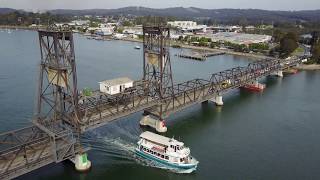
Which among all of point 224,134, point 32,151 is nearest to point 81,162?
point 32,151

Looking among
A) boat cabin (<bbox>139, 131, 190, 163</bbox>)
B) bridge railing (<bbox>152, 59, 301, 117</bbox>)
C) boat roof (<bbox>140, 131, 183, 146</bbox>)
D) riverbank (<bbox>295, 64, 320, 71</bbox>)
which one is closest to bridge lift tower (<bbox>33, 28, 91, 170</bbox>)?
boat cabin (<bbox>139, 131, 190, 163</bbox>)

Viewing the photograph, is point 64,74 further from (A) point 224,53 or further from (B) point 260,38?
(B) point 260,38

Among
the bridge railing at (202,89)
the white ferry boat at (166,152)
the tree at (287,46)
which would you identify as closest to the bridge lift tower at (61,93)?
the white ferry boat at (166,152)

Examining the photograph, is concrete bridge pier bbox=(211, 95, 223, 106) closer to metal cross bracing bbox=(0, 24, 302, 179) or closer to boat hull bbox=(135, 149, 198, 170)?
metal cross bracing bbox=(0, 24, 302, 179)

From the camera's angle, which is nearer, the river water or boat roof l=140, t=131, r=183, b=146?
the river water

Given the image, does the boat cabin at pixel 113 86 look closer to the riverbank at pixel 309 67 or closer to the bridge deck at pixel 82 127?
the bridge deck at pixel 82 127

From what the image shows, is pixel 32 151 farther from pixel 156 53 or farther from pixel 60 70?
pixel 156 53

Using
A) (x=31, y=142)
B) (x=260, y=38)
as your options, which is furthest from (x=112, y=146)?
(x=260, y=38)

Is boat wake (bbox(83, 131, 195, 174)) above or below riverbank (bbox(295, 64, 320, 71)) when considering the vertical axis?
below
